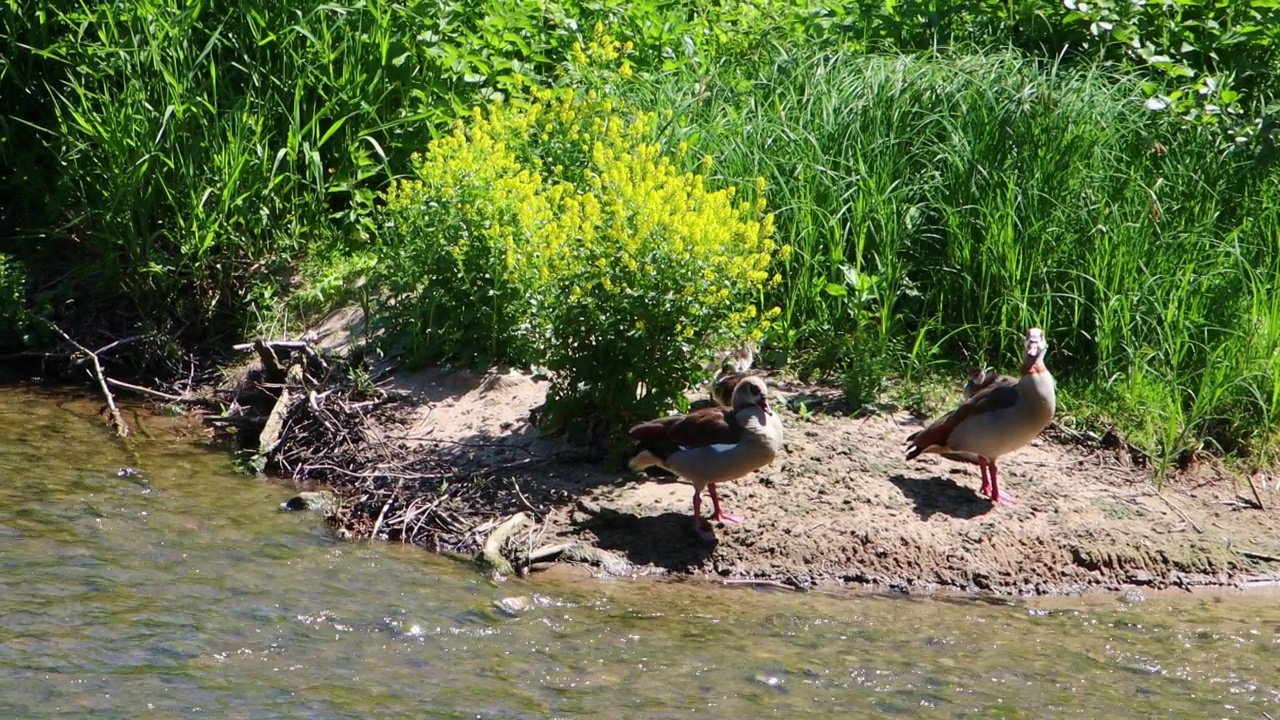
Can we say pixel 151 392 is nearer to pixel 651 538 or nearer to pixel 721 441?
pixel 651 538

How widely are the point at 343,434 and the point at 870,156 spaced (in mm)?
3376

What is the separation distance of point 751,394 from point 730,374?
0.92 m

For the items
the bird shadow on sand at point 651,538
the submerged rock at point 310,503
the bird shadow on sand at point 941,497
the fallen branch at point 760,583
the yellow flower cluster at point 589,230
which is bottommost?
the submerged rock at point 310,503

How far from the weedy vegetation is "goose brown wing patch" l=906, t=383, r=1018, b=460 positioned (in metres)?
0.72

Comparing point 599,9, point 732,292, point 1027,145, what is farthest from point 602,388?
point 599,9

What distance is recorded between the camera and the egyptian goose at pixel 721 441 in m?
6.84

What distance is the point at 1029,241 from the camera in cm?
848

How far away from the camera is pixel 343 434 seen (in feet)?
26.7

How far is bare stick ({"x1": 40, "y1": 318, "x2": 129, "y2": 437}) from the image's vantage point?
343 inches

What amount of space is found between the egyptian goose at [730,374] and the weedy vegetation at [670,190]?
5.3 inches

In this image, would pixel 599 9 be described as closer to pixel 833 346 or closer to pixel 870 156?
pixel 870 156

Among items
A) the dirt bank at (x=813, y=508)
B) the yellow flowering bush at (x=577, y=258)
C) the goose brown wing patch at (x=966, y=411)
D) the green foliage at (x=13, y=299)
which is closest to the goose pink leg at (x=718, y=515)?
the dirt bank at (x=813, y=508)

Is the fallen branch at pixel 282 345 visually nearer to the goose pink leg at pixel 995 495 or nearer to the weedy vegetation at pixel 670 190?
the weedy vegetation at pixel 670 190

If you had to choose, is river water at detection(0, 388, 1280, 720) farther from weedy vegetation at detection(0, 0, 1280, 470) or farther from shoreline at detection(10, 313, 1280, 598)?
weedy vegetation at detection(0, 0, 1280, 470)
